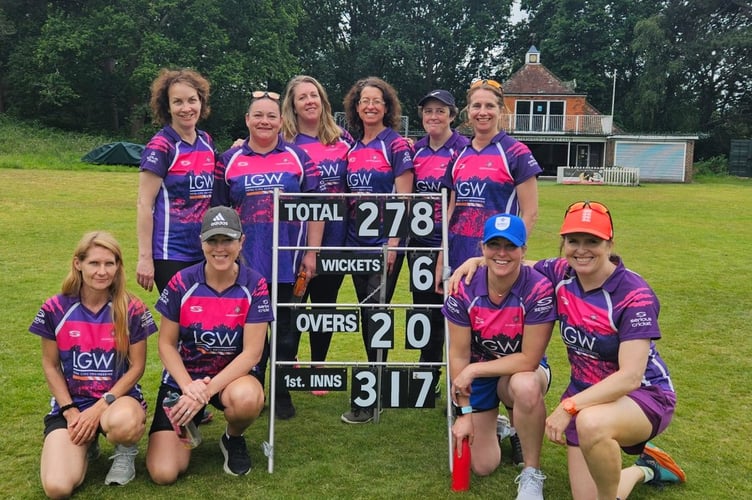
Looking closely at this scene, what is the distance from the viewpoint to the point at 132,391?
12.5ft

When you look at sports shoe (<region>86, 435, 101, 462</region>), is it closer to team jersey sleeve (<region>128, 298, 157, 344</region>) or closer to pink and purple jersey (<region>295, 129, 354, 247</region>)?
team jersey sleeve (<region>128, 298, 157, 344</region>)

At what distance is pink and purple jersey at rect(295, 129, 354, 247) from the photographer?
4680 mm

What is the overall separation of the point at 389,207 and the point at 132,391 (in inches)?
73.2

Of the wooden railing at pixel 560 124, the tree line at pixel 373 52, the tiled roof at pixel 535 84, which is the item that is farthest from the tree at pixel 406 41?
the wooden railing at pixel 560 124

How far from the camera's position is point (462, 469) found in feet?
11.7

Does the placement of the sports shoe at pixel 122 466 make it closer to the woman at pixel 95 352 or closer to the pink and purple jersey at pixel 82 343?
the woman at pixel 95 352

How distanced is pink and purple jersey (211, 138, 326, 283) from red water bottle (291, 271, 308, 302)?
67 millimetres

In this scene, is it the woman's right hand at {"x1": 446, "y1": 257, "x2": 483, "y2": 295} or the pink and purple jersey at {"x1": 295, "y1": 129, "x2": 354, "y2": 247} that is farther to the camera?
the pink and purple jersey at {"x1": 295, "y1": 129, "x2": 354, "y2": 247}

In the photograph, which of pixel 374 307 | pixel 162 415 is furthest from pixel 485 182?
pixel 162 415

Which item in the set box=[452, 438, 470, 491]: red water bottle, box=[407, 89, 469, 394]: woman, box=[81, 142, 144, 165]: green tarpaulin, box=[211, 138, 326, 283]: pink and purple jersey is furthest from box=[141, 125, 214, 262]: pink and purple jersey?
box=[81, 142, 144, 165]: green tarpaulin

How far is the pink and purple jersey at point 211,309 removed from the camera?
3.77 metres

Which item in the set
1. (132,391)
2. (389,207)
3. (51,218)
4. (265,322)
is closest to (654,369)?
(389,207)

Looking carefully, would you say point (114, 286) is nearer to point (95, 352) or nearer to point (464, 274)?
point (95, 352)

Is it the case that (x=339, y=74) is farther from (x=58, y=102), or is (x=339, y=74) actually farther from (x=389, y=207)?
(x=389, y=207)
